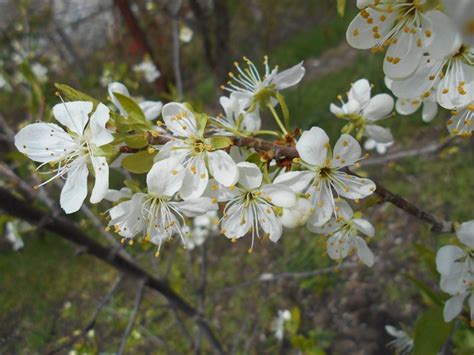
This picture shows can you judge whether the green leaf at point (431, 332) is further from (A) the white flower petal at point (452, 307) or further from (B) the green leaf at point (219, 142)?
(B) the green leaf at point (219, 142)

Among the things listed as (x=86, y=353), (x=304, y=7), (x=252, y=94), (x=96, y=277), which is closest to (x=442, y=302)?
(x=252, y=94)

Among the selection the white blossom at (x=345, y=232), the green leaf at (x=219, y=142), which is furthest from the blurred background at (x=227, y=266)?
the green leaf at (x=219, y=142)

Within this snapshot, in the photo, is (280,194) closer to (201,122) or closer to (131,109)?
(201,122)

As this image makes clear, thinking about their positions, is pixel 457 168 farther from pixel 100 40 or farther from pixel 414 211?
pixel 100 40

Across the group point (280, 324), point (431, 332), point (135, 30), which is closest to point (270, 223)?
point (431, 332)

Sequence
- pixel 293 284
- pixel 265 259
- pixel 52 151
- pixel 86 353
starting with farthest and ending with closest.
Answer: pixel 265 259 → pixel 293 284 → pixel 86 353 → pixel 52 151

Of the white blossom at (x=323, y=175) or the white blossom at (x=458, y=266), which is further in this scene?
the white blossom at (x=458, y=266)
